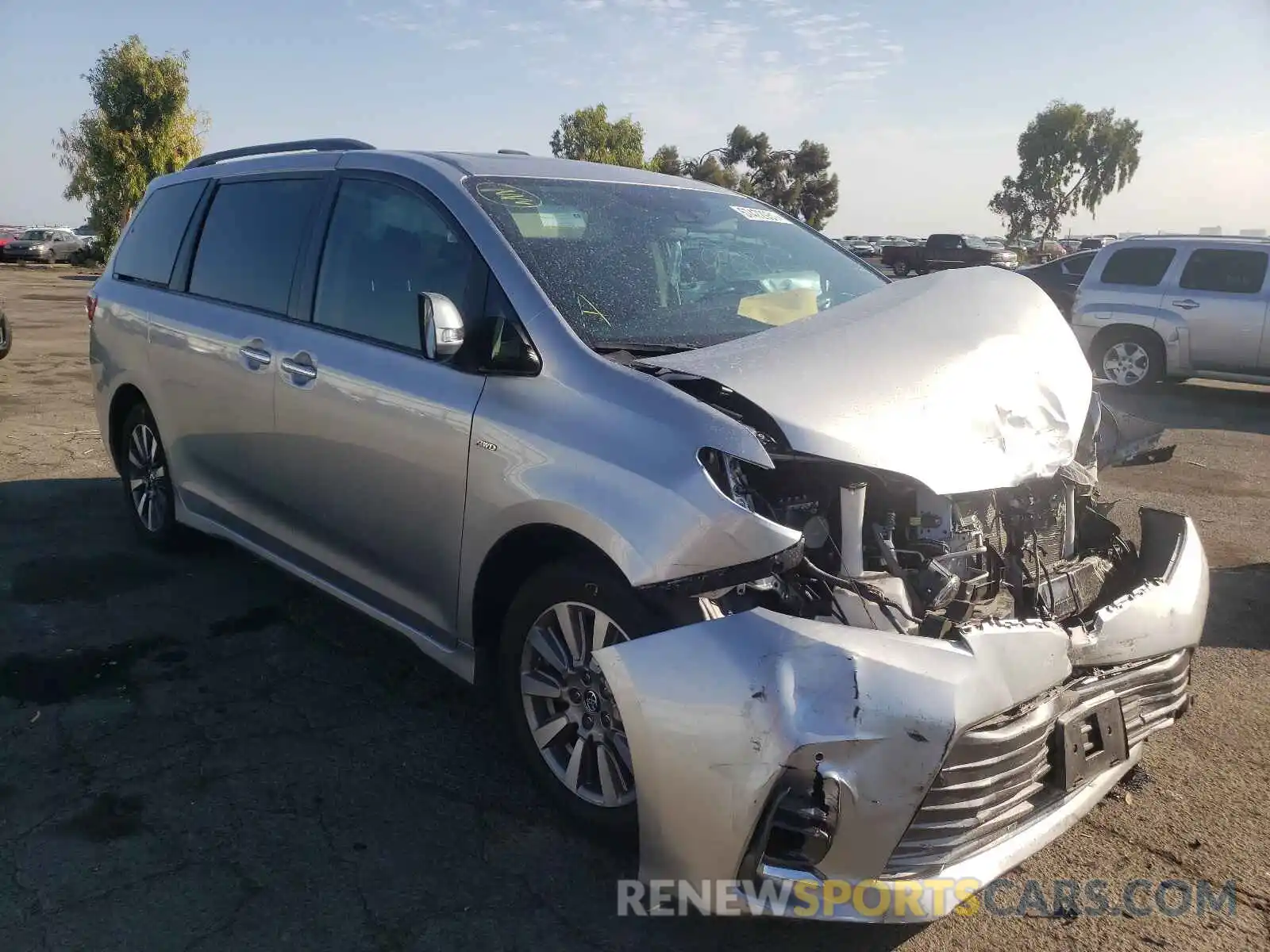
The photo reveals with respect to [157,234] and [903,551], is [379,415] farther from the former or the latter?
[157,234]

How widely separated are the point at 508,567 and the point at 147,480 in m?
3.09

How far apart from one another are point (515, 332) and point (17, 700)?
2.38 meters

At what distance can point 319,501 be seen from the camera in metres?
3.79

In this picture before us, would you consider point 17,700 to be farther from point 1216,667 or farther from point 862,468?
point 1216,667

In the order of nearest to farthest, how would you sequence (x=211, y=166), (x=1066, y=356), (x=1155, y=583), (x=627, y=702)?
(x=627, y=702)
(x=1155, y=583)
(x=1066, y=356)
(x=211, y=166)

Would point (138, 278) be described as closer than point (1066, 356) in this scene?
No

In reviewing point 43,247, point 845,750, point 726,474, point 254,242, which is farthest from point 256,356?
point 43,247

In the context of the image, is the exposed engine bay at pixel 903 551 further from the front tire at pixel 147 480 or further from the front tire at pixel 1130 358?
the front tire at pixel 1130 358

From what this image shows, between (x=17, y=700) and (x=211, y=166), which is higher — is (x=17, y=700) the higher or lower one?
the lower one

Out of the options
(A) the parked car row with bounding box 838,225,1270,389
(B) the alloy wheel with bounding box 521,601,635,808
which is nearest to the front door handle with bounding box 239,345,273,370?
(B) the alloy wheel with bounding box 521,601,635,808

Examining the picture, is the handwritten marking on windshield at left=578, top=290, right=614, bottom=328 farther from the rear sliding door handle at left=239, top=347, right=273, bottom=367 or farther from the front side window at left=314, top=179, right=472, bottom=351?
the rear sliding door handle at left=239, top=347, right=273, bottom=367

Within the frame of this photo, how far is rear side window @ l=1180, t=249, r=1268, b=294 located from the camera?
440 inches

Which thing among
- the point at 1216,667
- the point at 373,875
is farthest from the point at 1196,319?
the point at 373,875

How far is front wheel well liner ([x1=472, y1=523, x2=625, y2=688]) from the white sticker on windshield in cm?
185
